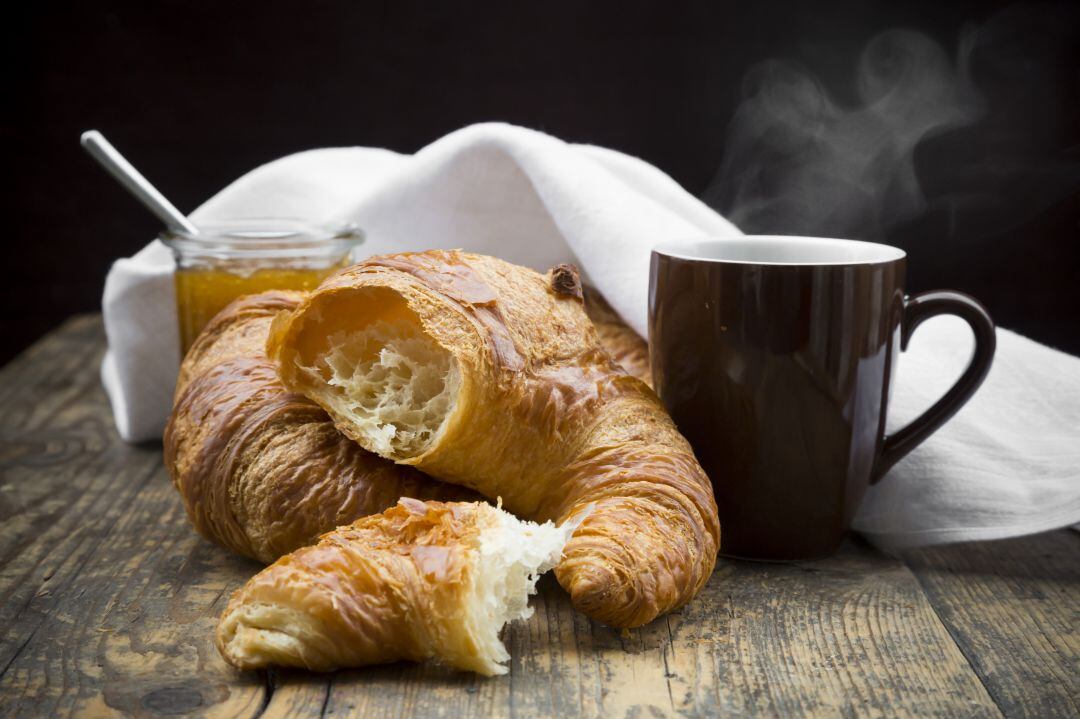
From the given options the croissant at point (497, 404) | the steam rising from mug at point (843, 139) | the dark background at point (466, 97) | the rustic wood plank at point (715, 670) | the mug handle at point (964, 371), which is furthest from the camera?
the dark background at point (466, 97)

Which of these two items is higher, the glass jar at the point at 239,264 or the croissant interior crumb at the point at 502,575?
the glass jar at the point at 239,264

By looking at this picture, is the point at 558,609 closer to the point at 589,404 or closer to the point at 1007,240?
the point at 589,404

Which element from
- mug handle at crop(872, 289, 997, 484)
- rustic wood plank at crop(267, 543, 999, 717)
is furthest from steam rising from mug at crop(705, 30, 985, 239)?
rustic wood plank at crop(267, 543, 999, 717)

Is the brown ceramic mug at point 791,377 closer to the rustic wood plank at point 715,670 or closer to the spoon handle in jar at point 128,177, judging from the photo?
the rustic wood plank at point 715,670

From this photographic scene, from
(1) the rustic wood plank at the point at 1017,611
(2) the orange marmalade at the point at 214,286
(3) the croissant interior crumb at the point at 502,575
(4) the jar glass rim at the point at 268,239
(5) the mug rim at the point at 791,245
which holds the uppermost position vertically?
(5) the mug rim at the point at 791,245

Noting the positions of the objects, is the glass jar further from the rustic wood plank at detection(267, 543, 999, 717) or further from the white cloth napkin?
the rustic wood plank at detection(267, 543, 999, 717)

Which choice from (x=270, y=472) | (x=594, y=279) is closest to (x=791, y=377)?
(x=594, y=279)

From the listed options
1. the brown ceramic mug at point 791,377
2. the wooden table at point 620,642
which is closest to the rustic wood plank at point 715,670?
the wooden table at point 620,642
